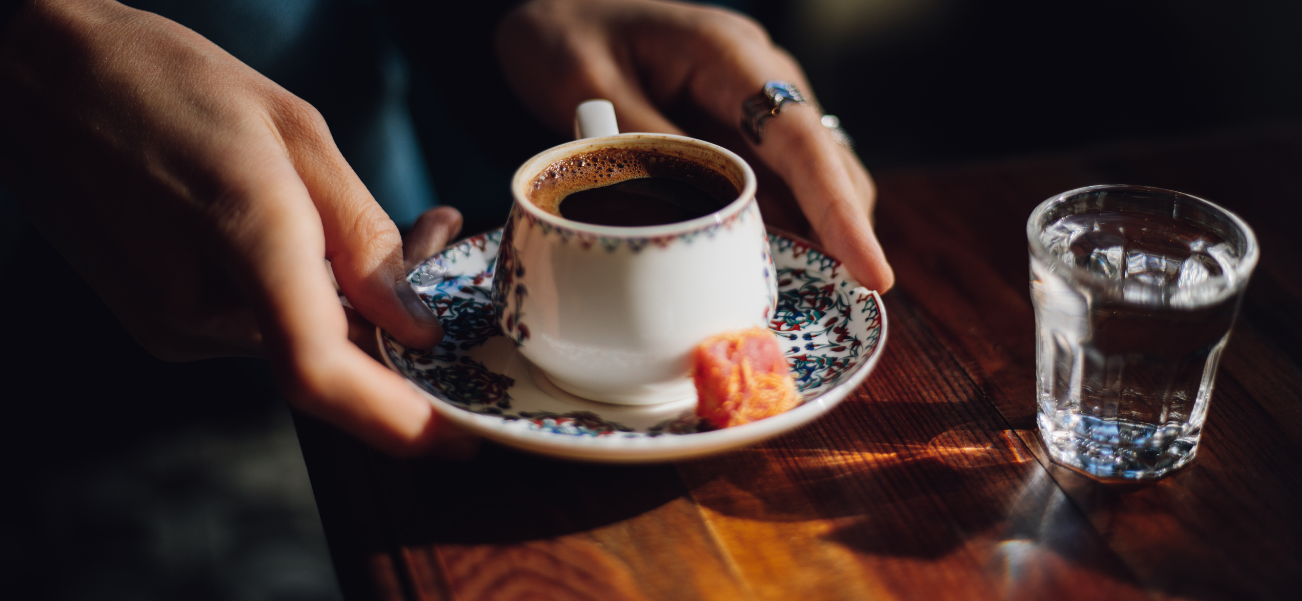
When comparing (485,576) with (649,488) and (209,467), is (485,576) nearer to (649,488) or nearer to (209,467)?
(649,488)

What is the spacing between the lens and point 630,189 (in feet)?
2.64

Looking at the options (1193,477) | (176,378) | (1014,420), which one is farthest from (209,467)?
(1193,477)

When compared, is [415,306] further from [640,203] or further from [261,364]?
[261,364]

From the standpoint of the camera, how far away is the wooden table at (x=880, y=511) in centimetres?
60

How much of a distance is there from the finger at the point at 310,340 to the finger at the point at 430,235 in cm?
25

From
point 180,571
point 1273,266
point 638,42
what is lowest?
point 180,571

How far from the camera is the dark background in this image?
1.23 m

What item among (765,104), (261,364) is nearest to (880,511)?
(765,104)

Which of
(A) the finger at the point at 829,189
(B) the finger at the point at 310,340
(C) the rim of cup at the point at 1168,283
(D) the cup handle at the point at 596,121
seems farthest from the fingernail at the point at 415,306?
(C) the rim of cup at the point at 1168,283

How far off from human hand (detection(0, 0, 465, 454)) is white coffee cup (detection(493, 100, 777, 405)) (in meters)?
0.12

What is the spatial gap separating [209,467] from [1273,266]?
1.88 m

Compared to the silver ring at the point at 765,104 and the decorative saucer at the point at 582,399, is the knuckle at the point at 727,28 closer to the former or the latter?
the silver ring at the point at 765,104

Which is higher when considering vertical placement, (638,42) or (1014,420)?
(638,42)

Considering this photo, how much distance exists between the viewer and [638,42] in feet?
3.92
